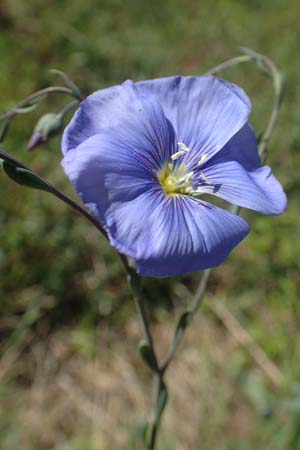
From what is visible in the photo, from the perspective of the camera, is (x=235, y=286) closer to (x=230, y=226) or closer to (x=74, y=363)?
(x=74, y=363)

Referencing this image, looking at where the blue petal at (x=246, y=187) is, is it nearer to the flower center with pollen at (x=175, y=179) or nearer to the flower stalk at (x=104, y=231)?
the flower center with pollen at (x=175, y=179)

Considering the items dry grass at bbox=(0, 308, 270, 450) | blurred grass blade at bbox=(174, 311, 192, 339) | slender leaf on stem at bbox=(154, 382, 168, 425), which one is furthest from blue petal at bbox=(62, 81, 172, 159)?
dry grass at bbox=(0, 308, 270, 450)

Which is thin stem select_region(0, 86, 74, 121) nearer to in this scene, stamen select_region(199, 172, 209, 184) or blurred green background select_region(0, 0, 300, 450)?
stamen select_region(199, 172, 209, 184)

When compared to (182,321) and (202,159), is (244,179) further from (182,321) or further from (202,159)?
(182,321)

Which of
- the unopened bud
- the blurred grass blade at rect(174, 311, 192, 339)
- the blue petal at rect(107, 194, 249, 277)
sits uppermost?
the blue petal at rect(107, 194, 249, 277)

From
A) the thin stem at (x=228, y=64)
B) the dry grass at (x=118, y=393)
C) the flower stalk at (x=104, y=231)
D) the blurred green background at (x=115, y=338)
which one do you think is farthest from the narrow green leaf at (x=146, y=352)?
the dry grass at (x=118, y=393)

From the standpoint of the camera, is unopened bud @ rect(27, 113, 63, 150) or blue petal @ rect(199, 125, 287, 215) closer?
blue petal @ rect(199, 125, 287, 215)
